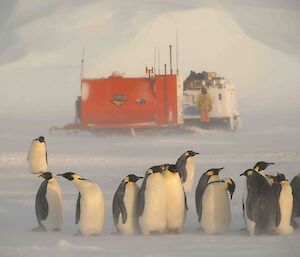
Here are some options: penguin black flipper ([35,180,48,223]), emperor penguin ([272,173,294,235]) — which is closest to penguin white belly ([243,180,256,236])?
emperor penguin ([272,173,294,235])

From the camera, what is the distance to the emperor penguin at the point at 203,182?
137 inches

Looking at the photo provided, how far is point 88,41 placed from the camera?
3.84 m

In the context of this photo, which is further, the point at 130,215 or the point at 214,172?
the point at 214,172

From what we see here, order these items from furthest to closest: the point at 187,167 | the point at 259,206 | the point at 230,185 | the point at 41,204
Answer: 1. the point at 187,167
2. the point at 41,204
3. the point at 230,185
4. the point at 259,206

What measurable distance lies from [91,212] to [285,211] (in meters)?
0.81

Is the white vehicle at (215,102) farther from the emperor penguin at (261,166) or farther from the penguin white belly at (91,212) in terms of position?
the penguin white belly at (91,212)

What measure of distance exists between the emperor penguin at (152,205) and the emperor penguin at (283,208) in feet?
1.52

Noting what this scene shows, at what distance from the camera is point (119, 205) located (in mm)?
3428

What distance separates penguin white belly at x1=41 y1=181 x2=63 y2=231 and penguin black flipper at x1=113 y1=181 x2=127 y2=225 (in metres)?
0.26

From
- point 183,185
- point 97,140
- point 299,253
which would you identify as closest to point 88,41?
point 97,140

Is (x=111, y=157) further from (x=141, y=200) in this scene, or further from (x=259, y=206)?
(x=259, y=206)

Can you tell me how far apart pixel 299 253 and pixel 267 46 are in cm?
104

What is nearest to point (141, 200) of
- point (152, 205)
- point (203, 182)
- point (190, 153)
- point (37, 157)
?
point (152, 205)

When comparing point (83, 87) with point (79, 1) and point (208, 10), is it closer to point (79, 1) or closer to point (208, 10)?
point (79, 1)
